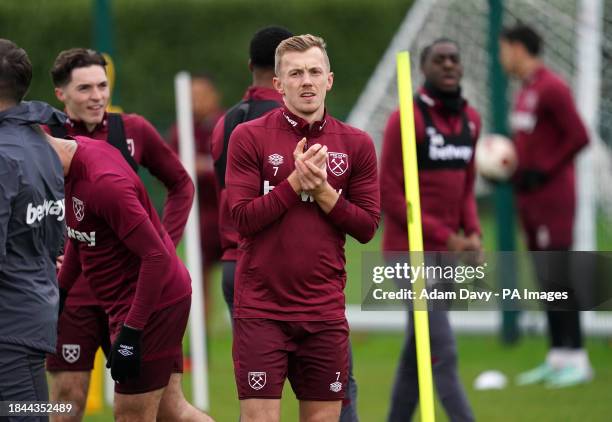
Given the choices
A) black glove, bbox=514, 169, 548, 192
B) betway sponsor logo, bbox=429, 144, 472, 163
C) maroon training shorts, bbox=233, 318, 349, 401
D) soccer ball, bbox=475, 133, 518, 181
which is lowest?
maroon training shorts, bbox=233, 318, 349, 401

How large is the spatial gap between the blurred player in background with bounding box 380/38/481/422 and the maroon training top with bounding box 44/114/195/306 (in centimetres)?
129

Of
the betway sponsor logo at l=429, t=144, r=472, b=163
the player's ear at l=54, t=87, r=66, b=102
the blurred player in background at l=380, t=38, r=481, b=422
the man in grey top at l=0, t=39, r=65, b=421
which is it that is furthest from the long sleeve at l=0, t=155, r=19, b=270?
the betway sponsor logo at l=429, t=144, r=472, b=163

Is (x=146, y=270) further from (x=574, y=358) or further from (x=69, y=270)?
(x=574, y=358)

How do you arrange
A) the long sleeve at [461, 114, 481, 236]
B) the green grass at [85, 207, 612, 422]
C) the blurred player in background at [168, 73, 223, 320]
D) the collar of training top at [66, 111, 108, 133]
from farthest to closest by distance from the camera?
the blurred player in background at [168, 73, 223, 320] → the green grass at [85, 207, 612, 422] → the long sleeve at [461, 114, 481, 236] → the collar of training top at [66, 111, 108, 133]

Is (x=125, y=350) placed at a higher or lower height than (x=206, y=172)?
lower

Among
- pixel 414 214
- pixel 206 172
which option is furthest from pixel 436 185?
pixel 206 172

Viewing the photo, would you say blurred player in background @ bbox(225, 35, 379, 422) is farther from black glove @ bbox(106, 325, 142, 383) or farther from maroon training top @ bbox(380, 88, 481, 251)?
maroon training top @ bbox(380, 88, 481, 251)

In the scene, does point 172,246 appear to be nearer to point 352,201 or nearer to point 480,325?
point 352,201

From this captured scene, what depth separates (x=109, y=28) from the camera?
995 cm

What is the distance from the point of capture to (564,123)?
970 cm

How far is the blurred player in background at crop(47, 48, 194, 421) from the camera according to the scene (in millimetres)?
6359

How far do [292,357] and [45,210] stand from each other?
1.29 m

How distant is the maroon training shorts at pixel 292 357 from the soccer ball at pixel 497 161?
4.67 meters

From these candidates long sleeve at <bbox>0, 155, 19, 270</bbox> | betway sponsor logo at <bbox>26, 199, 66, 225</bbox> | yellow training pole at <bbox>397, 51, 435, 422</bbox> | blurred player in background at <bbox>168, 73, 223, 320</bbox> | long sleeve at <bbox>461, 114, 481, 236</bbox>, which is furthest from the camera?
blurred player in background at <bbox>168, 73, 223, 320</bbox>
